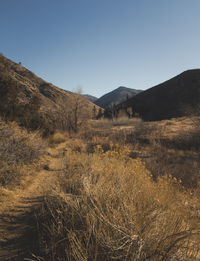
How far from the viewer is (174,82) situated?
183 ft

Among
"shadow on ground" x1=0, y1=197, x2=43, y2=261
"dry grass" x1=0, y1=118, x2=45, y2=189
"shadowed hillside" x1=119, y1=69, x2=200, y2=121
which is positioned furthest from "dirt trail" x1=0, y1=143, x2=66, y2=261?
"shadowed hillside" x1=119, y1=69, x2=200, y2=121

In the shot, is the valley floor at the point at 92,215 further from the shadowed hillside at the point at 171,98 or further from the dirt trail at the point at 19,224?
the shadowed hillside at the point at 171,98

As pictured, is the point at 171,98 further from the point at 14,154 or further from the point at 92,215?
the point at 92,215

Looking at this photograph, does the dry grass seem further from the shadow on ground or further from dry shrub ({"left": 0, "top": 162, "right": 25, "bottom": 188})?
the shadow on ground

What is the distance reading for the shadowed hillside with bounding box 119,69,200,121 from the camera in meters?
46.4

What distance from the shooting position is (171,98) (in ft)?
168

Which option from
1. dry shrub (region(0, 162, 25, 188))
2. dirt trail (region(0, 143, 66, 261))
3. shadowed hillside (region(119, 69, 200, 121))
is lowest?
dirt trail (region(0, 143, 66, 261))

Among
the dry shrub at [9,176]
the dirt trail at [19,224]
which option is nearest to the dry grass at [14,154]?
the dry shrub at [9,176]

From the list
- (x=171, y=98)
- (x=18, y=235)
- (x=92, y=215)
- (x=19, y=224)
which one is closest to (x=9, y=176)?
(x=19, y=224)

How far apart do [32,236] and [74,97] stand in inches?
841

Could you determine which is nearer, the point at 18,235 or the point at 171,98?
the point at 18,235

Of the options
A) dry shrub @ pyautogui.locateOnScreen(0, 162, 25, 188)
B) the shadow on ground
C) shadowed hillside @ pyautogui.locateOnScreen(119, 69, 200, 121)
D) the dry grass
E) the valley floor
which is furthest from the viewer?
shadowed hillside @ pyautogui.locateOnScreen(119, 69, 200, 121)

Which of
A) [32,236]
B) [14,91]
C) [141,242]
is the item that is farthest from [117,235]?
[14,91]

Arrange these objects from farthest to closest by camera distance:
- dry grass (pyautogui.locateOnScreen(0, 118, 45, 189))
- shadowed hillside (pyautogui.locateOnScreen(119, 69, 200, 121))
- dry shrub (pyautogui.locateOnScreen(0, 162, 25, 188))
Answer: shadowed hillside (pyautogui.locateOnScreen(119, 69, 200, 121))
dry grass (pyautogui.locateOnScreen(0, 118, 45, 189))
dry shrub (pyautogui.locateOnScreen(0, 162, 25, 188))
